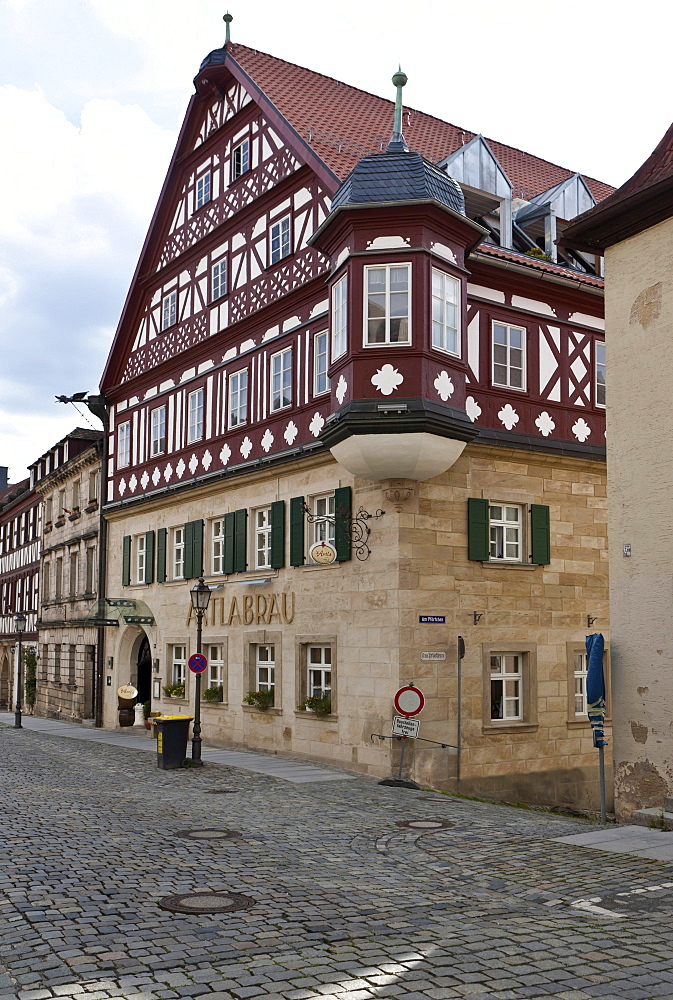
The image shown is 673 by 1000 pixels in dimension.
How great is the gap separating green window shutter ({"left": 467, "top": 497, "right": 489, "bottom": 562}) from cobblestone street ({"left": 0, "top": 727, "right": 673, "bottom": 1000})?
18.1 feet

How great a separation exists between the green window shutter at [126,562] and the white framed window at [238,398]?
7287 millimetres

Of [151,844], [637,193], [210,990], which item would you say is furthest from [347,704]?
[210,990]

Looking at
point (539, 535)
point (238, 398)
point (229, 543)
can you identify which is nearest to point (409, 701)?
point (539, 535)

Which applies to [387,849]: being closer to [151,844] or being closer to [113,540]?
[151,844]

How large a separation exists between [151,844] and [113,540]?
2116 cm

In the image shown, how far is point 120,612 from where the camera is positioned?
2888 cm

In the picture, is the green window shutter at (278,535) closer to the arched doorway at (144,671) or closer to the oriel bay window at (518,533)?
the oriel bay window at (518,533)

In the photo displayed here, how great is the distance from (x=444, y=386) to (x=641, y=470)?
5.78 meters

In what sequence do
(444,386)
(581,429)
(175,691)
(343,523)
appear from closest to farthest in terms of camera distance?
1. (444,386)
2. (343,523)
3. (581,429)
4. (175,691)

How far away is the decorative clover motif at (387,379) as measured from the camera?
58.9ft

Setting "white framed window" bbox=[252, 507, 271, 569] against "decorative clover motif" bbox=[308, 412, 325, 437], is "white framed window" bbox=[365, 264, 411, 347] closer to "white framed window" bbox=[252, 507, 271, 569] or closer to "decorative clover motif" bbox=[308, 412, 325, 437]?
"decorative clover motif" bbox=[308, 412, 325, 437]

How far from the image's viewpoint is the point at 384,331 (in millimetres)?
18156

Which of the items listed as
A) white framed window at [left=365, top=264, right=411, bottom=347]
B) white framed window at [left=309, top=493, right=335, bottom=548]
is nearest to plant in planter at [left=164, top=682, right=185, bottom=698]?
white framed window at [left=309, top=493, right=335, bottom=548]

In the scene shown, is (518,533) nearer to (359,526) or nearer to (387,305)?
(359,526)
